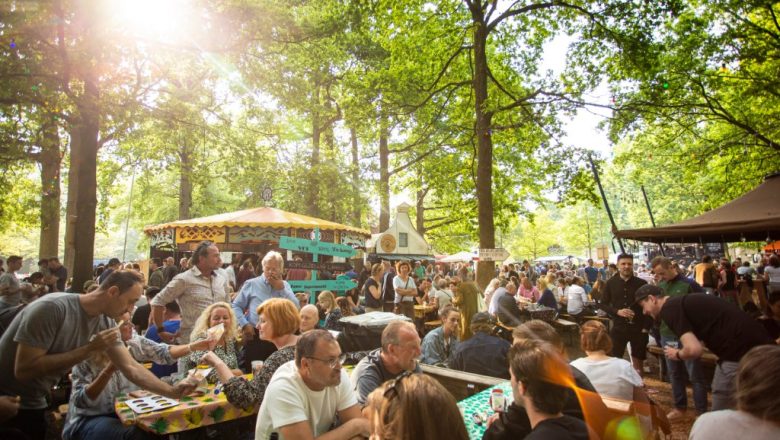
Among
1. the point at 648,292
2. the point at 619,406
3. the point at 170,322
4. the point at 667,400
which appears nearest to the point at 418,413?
the point at 619,406

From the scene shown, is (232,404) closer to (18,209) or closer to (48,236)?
(48,236)

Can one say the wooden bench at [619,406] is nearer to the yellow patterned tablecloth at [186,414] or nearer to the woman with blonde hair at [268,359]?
the woman with blonde hair at [268,359]

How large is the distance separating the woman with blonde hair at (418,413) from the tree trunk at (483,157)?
27.7 ft

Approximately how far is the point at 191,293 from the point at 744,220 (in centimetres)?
837

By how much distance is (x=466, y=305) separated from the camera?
20.1 feet

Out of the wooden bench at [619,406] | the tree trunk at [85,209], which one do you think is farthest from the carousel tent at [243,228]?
the wooden bench at [619,406]

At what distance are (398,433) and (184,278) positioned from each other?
441 centimetres

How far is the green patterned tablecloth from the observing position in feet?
9.92

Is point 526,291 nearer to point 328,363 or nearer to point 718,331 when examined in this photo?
point 718,331

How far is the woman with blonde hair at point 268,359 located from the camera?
3270mm

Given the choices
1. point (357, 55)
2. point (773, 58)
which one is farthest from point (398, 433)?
point (357, 55)

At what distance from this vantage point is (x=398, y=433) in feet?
5.46

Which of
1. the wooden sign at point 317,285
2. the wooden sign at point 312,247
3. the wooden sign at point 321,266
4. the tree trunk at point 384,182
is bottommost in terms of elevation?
the wooden sign at point 317,285

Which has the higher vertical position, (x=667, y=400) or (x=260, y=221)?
(x=260, y=221)
